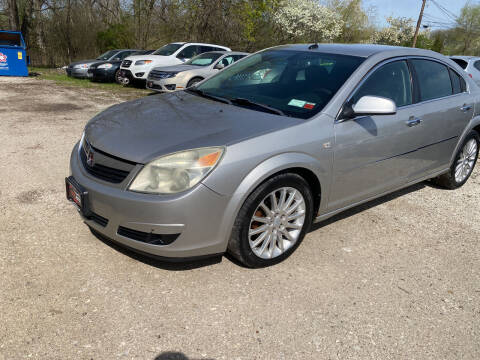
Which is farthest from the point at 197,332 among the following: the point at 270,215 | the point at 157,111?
the point at 157,111

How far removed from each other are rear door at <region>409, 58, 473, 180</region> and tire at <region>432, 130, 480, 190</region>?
0.28 m

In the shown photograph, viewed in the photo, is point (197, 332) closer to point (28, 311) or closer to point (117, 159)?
point (28, 311)

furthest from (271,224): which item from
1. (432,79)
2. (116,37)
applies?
(116,37)

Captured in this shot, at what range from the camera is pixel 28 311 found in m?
2.48

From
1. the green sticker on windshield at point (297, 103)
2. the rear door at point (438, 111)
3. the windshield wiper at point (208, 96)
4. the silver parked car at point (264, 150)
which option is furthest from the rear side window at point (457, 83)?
the windshield wiper at point (208, 96)

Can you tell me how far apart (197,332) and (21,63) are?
17212 millimetres

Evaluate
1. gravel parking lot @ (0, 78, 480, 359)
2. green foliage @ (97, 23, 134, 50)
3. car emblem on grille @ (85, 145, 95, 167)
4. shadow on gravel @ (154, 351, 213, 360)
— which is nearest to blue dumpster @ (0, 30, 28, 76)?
green foliage @ (97, 23, 134, 50)

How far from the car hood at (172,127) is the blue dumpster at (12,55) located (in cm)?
1527

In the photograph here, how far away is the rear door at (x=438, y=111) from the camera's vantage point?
4.03 metres

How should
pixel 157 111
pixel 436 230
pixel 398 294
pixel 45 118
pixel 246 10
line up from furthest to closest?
1. pixel 246 10
2. pixel 45 118
3. pixel 436 230
4. pixel 157 111
5. pixel 398 294

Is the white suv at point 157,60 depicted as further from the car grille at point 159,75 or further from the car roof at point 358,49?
the car roof at point 358,49

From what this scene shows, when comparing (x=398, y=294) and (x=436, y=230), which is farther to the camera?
(x=436, y=230)

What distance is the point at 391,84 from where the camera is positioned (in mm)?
3760

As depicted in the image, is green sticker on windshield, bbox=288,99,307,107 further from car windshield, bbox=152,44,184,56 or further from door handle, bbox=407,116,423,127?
car windshield, bbox=152,44,184,56
